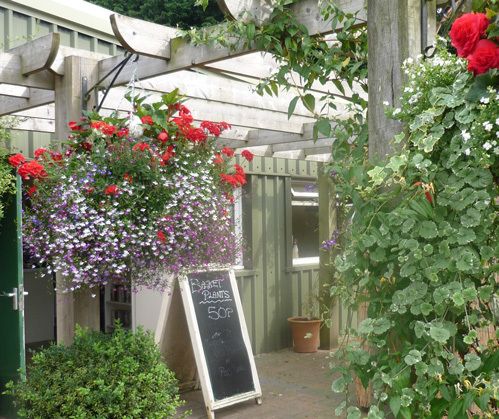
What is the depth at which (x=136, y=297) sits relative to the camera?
6.12 meters

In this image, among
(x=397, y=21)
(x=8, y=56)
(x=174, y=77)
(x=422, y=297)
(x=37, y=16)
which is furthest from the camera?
(x=37, y=16)

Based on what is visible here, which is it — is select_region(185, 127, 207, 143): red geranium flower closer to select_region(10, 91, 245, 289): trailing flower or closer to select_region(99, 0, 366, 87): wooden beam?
select_region(10, 91, 245, 289): trailing flower

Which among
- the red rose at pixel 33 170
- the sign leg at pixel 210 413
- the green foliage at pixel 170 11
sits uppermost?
the green foliage at pixel 170 11

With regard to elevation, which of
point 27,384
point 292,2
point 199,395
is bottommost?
point 199,395

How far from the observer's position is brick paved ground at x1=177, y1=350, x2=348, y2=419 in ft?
16.4

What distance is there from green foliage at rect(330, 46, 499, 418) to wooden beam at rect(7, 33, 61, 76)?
235 centimetres

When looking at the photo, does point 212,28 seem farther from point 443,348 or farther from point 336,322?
point 336,322

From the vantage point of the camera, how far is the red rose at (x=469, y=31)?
1.57m

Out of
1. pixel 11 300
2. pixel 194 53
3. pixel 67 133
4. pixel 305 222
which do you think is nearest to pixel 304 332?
pixel 305 222

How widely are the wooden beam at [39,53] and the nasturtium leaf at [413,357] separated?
2699 mm

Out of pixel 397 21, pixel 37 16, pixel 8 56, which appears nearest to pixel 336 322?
pixel 37 16

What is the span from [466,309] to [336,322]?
21.2ft

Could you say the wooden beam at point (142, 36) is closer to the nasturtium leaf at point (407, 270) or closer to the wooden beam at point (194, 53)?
the wooden beam at point (194, 53)

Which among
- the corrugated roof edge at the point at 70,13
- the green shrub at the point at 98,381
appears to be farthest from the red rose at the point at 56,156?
the corrugated roof edge at the point at 70,13
